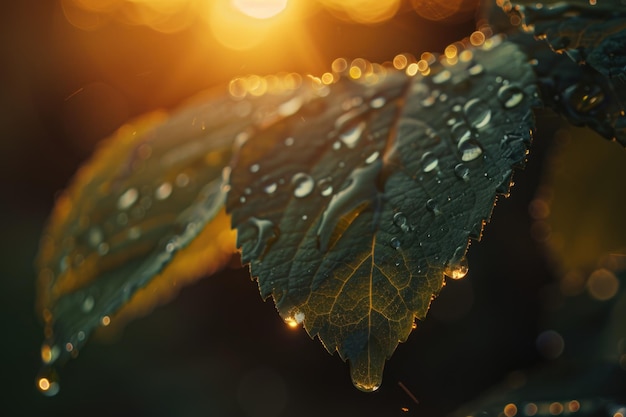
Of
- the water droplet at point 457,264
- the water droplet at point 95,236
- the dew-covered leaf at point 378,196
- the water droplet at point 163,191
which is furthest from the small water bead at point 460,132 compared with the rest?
the water droplet at point 95,236

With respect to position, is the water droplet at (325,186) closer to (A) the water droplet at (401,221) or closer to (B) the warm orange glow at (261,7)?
(A) the water droplet at (401,221)

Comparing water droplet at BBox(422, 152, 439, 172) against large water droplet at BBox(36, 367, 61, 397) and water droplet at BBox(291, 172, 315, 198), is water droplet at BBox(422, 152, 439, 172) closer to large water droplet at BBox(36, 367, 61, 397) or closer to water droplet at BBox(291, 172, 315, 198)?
water droplet at BBox(291, 172, 315, 198)

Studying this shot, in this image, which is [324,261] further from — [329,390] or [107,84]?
[107,84]

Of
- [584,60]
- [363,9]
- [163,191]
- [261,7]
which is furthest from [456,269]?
[261,7]

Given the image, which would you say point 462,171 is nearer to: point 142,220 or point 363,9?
point 142,220

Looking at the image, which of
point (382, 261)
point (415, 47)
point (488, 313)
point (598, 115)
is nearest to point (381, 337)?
point (382, 261)

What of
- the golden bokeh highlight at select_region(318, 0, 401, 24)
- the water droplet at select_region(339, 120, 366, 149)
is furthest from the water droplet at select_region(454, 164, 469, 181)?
the golden bokeh highlight at select_region(318, 0, 401, 24)
